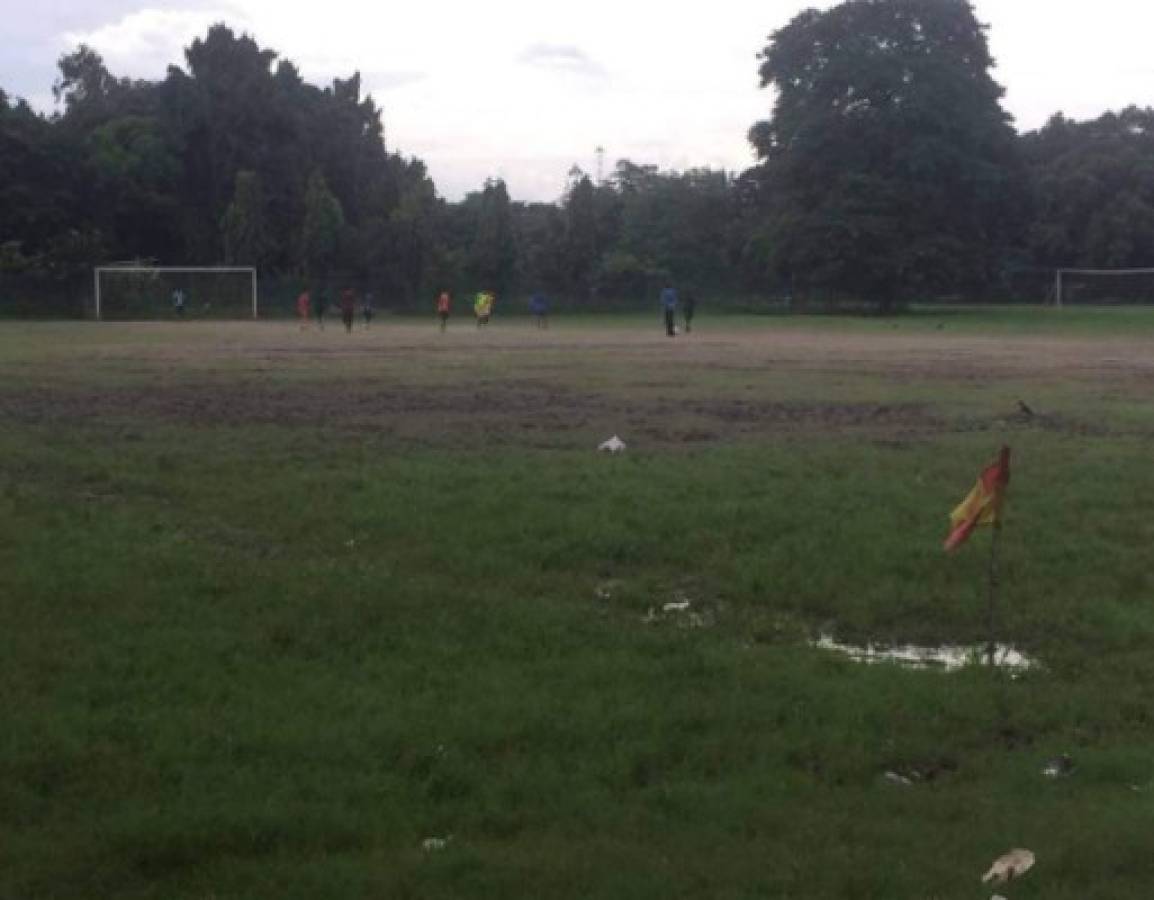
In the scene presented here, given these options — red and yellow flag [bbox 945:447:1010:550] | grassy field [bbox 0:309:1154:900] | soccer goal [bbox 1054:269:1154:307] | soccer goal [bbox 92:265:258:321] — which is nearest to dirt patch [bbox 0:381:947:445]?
grassy field [bbox 0:309:1154:900]

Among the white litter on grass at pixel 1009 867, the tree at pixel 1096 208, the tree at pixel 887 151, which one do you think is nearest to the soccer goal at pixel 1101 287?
the tree at pixel 1096 208

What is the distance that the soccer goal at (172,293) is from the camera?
255 ft

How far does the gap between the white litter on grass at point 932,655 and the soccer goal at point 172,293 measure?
230 ft

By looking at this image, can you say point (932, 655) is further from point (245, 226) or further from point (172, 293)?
point (245, 226)

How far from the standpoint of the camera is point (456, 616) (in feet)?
33.1

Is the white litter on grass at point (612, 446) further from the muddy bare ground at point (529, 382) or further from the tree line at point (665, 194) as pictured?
the tree line at point (665, 194)

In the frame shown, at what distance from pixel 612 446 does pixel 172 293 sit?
64.9m

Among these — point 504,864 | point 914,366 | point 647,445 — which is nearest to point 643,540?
point 647,445

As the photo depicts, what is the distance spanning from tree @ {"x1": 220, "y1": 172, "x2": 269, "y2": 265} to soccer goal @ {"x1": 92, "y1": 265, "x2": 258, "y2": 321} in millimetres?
5284

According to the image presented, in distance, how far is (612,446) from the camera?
704 inches

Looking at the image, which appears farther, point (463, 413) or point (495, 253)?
point (495, 253)

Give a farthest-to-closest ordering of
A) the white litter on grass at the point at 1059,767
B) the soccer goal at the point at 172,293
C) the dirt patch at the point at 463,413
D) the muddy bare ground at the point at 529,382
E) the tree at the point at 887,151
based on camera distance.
A: the soccer goal at the point at 172,293, the tree at the point at 887,151, the muddy bare ground at the point at 529,382, the dirt patch at the point at 463,413, the white litter on grass at the point at 1059,767

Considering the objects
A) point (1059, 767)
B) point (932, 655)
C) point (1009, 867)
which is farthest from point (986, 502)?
point (1009, 867)

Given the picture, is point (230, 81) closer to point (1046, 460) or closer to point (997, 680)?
point (1046, 460)
